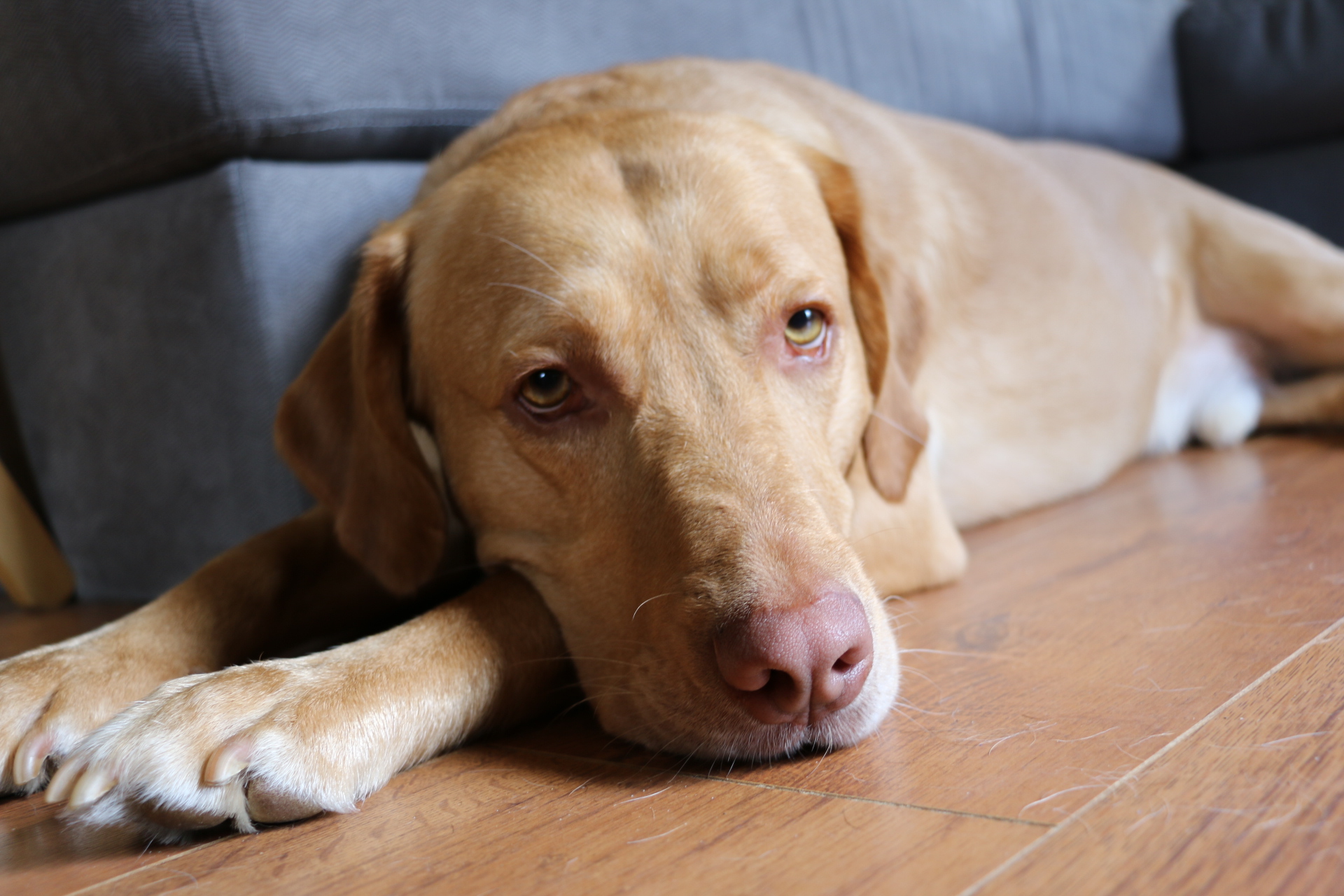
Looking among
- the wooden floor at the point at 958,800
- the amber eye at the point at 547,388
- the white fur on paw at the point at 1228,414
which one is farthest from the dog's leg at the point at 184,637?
the white fur on paw at the point at 1228,414

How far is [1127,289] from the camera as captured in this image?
11.7 ft

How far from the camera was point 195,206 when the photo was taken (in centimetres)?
249

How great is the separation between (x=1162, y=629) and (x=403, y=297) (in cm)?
149

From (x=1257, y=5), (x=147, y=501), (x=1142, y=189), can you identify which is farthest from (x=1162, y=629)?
(x=1257, y=5)

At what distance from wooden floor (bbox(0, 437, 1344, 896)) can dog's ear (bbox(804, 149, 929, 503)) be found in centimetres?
39

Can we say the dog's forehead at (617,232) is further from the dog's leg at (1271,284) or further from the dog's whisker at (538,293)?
the dog's leg at (1271,284)

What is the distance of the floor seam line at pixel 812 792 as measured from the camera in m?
1.16

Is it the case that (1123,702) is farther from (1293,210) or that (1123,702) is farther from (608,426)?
(1293,210)

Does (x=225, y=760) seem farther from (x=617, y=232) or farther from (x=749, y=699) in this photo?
(x=617, y=232)

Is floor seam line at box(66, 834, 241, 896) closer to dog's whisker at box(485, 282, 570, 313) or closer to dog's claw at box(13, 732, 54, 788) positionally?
dog's claw at box(13, 732, 54, 788)

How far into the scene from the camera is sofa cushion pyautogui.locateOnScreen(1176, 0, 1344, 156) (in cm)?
534

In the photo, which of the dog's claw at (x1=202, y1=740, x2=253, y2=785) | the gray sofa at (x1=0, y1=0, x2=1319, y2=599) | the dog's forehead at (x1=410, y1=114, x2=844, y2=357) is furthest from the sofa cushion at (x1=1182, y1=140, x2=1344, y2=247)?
the dog's claw at (x1=202, y1=740, x2=253, y2=785)

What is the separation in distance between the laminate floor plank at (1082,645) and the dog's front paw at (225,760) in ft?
1.09

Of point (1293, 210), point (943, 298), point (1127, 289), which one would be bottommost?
point (1293, 210)
